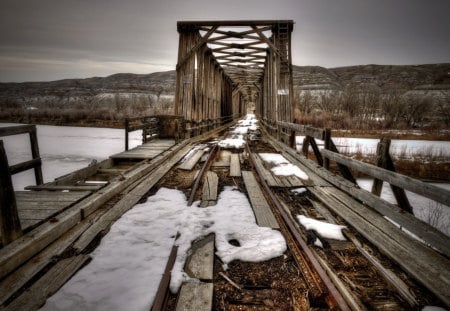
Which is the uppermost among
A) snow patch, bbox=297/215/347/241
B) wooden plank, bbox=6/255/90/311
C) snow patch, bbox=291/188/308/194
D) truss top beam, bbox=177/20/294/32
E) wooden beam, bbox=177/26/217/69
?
truss top beam, bbox=177/20/294/32

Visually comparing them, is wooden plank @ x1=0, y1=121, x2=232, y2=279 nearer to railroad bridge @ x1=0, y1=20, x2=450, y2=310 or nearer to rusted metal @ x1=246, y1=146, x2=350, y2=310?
railroad bridge @ x1=0, y1=20, x2=450, y2=310

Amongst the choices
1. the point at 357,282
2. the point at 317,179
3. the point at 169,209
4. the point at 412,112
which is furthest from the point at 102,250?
the point at 412,112

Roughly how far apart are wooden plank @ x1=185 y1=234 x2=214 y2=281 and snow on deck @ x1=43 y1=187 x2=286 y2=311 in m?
0.08

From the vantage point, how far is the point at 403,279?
2.33 meters

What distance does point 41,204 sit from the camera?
11.9ft

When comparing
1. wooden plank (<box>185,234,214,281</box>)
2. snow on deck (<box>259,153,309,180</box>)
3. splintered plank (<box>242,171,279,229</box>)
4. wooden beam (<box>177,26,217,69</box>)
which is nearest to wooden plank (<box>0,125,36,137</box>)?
wooden plank (<box>185,234,214,281</box>)

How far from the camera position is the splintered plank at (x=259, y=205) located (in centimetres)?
351

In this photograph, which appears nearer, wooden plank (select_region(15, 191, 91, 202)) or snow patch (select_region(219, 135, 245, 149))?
wooden plank (select_region(15, 191, 91, 202))

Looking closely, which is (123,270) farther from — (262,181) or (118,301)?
(262,181)

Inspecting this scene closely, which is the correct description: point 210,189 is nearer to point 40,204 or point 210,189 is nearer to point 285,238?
point 285,238

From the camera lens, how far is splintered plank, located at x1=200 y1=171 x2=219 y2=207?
4.32 meters

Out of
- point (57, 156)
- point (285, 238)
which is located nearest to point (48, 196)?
point (285, 238)

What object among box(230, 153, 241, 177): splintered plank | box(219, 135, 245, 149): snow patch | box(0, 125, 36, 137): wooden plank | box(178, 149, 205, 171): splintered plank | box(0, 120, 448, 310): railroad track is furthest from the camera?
box(219, 135, 245, 149): snow patch

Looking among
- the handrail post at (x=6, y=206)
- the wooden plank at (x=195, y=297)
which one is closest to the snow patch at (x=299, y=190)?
the wooden plank at (x=195, y=297)
